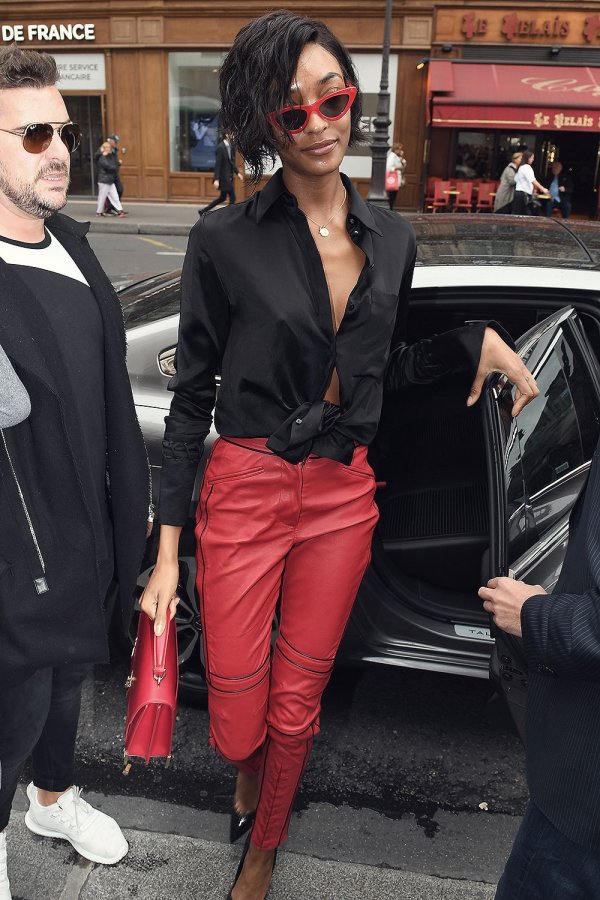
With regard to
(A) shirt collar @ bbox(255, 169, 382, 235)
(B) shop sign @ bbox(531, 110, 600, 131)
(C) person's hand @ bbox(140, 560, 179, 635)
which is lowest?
(B) shop sign @ bbox(531, 110, 600, 131)

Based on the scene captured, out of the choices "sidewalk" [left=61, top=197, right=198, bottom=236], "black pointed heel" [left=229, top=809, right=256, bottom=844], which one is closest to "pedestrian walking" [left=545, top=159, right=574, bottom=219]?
"sidewalk" [left=61, top=197, right=198, bottom=236]

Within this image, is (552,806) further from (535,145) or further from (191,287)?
(535,145)

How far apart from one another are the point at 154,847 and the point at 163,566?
780mm

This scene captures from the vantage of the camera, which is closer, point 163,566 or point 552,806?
point 552,806

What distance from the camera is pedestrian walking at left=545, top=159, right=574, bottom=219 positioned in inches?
645

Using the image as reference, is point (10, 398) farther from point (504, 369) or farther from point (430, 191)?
point (430, 191)

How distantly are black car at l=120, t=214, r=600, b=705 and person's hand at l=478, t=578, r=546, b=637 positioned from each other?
0.43ft

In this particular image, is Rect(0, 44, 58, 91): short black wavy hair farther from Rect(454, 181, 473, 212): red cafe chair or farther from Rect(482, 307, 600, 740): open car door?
Rect(454, 181, 473, 212): red cafe chair

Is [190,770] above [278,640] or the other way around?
the other way around

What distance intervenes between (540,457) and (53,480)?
3.98ft

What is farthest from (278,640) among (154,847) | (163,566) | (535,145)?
(535,145)

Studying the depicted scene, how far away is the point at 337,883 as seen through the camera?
6.88 feet

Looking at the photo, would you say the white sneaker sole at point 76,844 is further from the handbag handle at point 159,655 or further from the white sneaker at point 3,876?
the handbag handle at point 159,655

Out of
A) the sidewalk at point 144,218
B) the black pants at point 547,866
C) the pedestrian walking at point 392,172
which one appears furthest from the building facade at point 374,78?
the black pants at point 547,866
